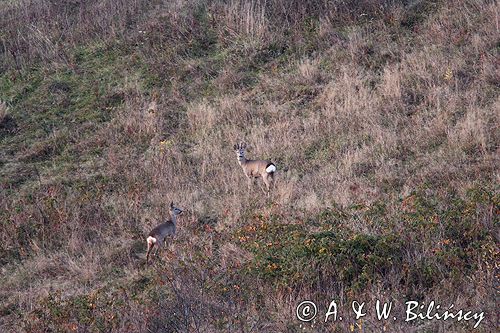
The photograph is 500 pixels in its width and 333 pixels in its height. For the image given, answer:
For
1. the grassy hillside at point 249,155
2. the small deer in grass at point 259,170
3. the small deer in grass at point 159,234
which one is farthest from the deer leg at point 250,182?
the small deer in grass at point 159,234

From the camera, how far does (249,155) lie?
14289 millimetres

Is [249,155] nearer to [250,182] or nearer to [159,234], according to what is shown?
[250,182]

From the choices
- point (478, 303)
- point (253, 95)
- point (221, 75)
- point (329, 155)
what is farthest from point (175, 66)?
point (478, 303)

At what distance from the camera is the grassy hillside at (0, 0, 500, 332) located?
884cm

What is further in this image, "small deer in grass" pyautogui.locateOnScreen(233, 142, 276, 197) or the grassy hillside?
"small deer in grass" pyautogui.locateOnScreen(233, 142, 276, 197)

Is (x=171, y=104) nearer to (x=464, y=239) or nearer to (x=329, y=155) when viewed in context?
(x=329, y=155)

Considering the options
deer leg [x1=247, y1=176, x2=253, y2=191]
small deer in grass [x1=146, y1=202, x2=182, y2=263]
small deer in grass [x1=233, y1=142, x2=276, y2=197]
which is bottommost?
deer leg [x1=247, y1=176, x2=253, y2=191]

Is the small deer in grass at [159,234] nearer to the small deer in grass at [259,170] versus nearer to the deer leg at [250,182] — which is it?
the deer leg at [250,182]

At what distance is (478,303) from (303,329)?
1805 mm

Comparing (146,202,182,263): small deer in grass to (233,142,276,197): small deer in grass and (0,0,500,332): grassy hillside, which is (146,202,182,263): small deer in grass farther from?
(233,142,276,197): small deer in grass

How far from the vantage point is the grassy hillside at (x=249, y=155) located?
8.84m

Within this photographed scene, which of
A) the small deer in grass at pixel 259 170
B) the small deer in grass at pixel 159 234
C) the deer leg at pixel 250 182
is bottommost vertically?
the deer leg at pixel 250 182

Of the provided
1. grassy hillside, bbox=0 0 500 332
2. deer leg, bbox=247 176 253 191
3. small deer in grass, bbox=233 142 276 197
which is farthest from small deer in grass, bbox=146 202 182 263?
small deer in grass, bbox=233 142 276 197

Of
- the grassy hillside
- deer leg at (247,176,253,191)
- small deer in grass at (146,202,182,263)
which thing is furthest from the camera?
deer leg at (247,176,253,191)
